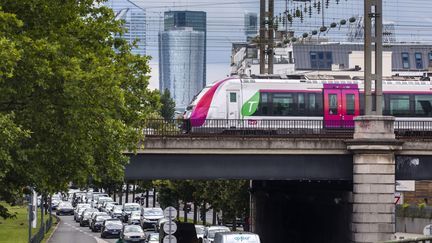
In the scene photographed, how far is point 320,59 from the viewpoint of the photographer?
152 meters

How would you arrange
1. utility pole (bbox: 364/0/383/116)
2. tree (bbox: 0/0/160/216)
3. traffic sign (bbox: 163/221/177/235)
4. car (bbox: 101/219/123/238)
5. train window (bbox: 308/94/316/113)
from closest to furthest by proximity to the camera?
tree (bbox: 0/0/160/216)
traffic sign (bbox: 163/221/177/235)
utility pole (bbox: 364/0/383/116)
train window (bbox: 308/94/316/113)
car (bbox: 101/219/123/238)

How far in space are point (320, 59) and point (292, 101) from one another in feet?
303

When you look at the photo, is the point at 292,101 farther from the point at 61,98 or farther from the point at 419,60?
the point at 419,60

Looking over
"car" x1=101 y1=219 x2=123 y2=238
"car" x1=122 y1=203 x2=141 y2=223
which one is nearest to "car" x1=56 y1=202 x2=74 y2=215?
"car" x1=122 y1=203 x2=141 y2=223

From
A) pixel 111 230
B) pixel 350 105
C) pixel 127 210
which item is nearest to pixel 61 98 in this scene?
pixel 350 105

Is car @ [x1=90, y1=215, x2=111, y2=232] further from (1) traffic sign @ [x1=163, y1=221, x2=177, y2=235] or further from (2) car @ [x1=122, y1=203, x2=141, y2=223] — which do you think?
(1) traffic sign @ [x1=163, y1=221, x2=177, y2=235]

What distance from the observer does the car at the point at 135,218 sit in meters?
97.2

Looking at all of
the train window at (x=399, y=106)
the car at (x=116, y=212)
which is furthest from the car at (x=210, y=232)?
the car at (x=116, y=212)

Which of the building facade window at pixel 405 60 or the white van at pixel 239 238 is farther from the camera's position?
the building facade window at pixel 405 60

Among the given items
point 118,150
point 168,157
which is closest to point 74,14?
point 118,150

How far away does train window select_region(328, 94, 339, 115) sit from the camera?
5972cm

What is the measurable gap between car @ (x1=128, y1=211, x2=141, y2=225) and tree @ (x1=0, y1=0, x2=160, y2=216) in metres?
62.1

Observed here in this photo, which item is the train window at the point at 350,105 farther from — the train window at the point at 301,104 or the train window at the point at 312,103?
the train window at the point at 301,104

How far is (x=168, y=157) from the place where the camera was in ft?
170
